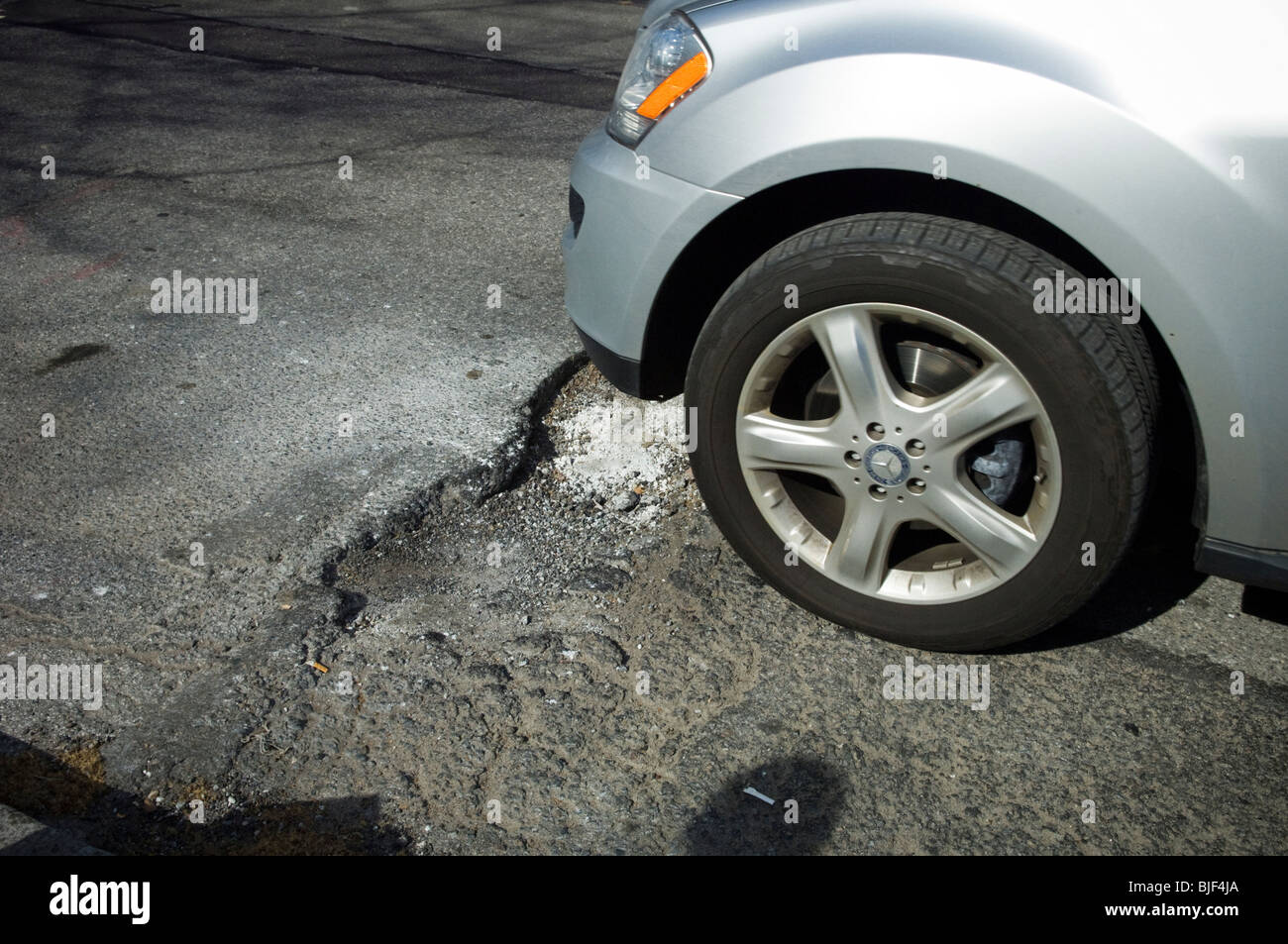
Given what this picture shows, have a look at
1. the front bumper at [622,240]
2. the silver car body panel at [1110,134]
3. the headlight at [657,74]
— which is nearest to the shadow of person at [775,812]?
the silver car body panel at [1110,134]

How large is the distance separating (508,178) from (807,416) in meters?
3.39

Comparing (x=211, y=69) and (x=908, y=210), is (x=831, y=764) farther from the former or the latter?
(x=211, y=69)

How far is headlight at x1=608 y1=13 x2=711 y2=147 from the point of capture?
268cm

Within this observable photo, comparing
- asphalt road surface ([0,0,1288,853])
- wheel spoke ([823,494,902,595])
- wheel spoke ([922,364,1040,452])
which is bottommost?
asphalt road surface ([0,0,1288,853])

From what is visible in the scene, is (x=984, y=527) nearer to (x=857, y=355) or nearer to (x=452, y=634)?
(x=857, y=355)

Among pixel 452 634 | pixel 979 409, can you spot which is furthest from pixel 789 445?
pixel 452 634

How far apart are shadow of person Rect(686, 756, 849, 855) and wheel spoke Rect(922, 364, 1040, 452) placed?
79 centimetres

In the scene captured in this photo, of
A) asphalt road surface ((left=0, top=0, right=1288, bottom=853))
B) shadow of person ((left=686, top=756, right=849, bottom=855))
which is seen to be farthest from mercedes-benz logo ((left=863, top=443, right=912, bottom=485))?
shadow of person ((left=686, top=756, right=849, bottom=855))

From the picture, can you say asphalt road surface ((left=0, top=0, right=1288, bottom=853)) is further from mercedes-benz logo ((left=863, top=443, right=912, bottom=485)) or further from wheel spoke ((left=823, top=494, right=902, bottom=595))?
mercedes-benz logo ((left=863, top=443, right=912, bottom=485))

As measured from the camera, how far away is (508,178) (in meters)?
5.75

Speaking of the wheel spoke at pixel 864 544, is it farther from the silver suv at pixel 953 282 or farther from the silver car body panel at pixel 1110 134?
the silver car body panel at pixel 1110 134

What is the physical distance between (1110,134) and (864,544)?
1.06m

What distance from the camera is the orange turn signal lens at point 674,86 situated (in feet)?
8.72
